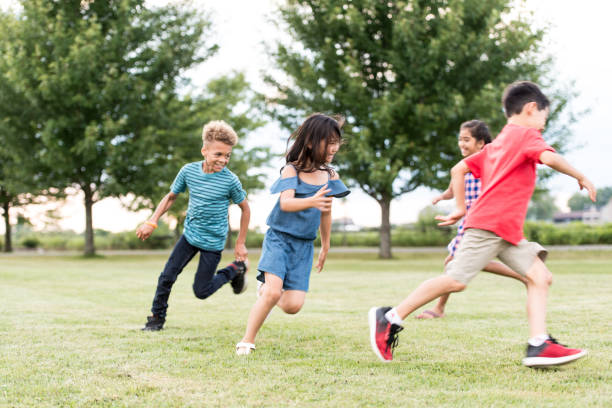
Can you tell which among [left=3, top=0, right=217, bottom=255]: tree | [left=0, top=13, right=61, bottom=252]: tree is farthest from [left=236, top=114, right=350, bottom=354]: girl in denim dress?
[left=0, top=13, right=61, bottom=252]: tree

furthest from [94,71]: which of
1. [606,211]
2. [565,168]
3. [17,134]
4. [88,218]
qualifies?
[606,211]

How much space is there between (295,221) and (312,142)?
609 mm

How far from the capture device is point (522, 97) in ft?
13.8

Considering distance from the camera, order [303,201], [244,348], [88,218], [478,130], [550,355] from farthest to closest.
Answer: [88,218] < [478,130] < [244,348] < [303,201] < [550,355]

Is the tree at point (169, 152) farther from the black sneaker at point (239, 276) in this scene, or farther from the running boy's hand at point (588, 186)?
the running boy's hand at point (588, 186)

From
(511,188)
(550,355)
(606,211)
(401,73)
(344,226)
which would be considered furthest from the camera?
(606,211)

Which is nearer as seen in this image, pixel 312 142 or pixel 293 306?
pixel 312 142

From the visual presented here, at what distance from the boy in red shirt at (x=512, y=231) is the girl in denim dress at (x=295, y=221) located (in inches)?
32.1

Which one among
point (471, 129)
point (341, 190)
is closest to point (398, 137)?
point (471, 129)

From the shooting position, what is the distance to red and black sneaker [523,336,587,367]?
12.5 feet

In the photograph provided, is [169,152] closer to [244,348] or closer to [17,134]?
[17,134]

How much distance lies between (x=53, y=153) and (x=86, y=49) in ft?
13.2

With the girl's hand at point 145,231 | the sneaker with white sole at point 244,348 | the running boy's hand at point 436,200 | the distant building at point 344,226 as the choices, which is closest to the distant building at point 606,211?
the distant building at point 344,226

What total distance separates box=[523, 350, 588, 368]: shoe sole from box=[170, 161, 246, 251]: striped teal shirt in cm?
295
